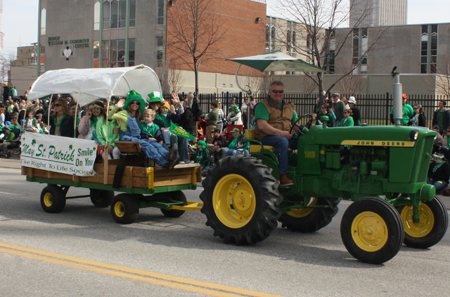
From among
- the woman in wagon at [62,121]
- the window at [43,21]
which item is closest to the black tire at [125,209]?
the woman in wagon at [62,121]

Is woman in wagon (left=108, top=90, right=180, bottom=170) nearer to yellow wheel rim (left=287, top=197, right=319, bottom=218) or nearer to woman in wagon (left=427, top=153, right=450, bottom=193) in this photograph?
yellow wheel rim (left=287, top=197, right=319, bottom=218)

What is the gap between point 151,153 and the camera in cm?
878

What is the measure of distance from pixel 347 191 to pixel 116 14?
146 ft

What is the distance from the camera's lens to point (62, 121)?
10344 millimetres

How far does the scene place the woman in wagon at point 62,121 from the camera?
33.8 ft

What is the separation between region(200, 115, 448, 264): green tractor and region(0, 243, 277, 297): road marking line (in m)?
1.71

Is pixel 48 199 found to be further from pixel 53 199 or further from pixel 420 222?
pixel 420 222

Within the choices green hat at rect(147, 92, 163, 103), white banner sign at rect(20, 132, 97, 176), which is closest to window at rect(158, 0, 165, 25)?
green hat at rect(147, 92, 163, 103)

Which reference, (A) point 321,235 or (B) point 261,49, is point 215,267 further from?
(B) point 261,49

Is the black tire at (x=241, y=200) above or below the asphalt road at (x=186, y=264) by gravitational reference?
above

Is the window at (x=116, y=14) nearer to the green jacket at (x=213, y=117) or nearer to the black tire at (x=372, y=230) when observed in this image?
the green jacket at (x=213, y=117)

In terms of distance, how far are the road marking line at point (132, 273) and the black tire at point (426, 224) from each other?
2.94 metres

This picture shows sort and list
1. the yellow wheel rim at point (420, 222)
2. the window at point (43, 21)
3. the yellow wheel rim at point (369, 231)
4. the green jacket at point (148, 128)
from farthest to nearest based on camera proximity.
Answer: the window at point (43, 21), the green jacket at point (148, 128), the yellow wheel rim at point (420, 222), the yellow wheel rim at point (369, 231)

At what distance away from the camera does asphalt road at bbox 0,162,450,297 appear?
5520mm
